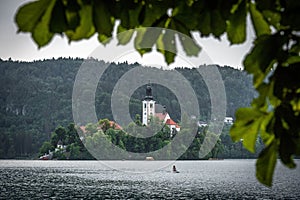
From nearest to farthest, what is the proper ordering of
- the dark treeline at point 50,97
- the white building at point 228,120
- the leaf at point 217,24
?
the leaf at point 217,24
the dark treeline at point 50,97
the white building at point 228,120

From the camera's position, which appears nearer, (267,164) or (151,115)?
(267,164)

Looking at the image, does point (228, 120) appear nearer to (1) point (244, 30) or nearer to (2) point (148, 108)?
(2) point (148, 108)

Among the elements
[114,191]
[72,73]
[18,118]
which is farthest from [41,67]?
[114,191]

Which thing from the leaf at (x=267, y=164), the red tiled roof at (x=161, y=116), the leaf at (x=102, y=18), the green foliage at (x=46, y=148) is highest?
the red tiled roof at (x=161, y=116)

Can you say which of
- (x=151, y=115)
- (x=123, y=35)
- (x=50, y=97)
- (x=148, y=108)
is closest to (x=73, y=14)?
(x=123, y=35)

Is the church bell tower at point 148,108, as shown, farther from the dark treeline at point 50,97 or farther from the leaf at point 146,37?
the leaf at point 146,37

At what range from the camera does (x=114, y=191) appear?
49906 mm

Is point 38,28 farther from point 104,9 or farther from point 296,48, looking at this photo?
point 296,48

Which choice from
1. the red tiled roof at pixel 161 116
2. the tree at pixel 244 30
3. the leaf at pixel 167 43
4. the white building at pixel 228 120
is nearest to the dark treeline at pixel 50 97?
the white building at pixel 228 120

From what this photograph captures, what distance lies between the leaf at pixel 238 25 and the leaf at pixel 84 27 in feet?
0.90

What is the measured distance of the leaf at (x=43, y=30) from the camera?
96 centimetres

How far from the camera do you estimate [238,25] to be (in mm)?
1105

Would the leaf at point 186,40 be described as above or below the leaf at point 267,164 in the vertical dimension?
above

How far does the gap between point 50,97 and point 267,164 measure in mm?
145971
